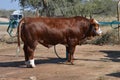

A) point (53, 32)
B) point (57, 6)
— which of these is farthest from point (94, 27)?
point (57, 6)

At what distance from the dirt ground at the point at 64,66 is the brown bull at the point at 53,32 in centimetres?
56

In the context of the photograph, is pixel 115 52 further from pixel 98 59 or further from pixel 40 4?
pixel 40 4

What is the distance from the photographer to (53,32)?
12.9 meters

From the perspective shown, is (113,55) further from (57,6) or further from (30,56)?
(57,6)

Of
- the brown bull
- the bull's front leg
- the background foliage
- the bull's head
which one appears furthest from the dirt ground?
the background foliage

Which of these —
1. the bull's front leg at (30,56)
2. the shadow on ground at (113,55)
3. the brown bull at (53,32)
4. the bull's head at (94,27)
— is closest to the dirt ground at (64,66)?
the shadow on ground at (113,55)

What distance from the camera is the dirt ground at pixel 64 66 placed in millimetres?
11055

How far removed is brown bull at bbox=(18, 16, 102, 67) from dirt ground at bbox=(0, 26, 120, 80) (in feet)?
1.84

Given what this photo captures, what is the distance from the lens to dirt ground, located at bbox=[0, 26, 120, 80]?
36.3 feet

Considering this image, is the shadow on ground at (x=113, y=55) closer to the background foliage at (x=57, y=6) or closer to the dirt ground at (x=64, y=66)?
the dirt ground at (x=64, y=66)

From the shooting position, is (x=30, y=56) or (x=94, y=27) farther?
(x=94, y=27)

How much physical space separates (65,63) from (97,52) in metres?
3.14

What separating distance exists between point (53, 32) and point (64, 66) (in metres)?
1.14

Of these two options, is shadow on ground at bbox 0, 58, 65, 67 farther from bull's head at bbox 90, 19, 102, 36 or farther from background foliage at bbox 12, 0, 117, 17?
background foliage at bbox 12, 0, 117, 17
